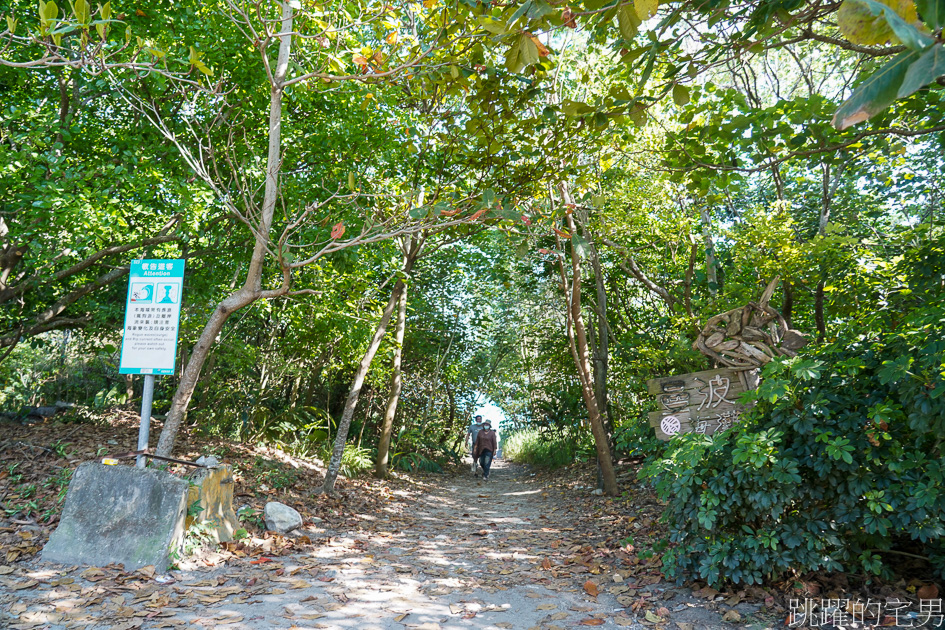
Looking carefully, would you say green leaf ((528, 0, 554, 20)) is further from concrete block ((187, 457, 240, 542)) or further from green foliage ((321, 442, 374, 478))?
green foliage ((321, 442, 374, 478))

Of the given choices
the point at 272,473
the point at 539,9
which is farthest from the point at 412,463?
the point at 539,9

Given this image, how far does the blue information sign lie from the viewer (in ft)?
17.9

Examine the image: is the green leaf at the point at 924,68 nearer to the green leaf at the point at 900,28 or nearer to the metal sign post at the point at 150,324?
the green leaf at the point at 900,28

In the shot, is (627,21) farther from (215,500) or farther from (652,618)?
(215,500)

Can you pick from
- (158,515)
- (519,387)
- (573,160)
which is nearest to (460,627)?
(158,515)

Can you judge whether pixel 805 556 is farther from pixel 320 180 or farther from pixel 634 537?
pixel 320 180

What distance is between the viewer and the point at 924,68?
1323mm

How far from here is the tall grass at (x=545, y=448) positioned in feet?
45.8

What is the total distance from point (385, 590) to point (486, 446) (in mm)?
9900

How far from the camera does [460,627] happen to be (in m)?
3.99

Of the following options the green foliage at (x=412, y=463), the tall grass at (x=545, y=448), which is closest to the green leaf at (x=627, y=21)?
the tall grass at (x=545, y=448)

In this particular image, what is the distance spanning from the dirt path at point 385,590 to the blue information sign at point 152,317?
69.8 inches

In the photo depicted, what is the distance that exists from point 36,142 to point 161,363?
291 centimetres

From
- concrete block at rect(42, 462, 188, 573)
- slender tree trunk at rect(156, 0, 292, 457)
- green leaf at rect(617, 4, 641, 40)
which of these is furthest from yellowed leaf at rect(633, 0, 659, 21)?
concrete block at rect(42, 462, 188, 573)
